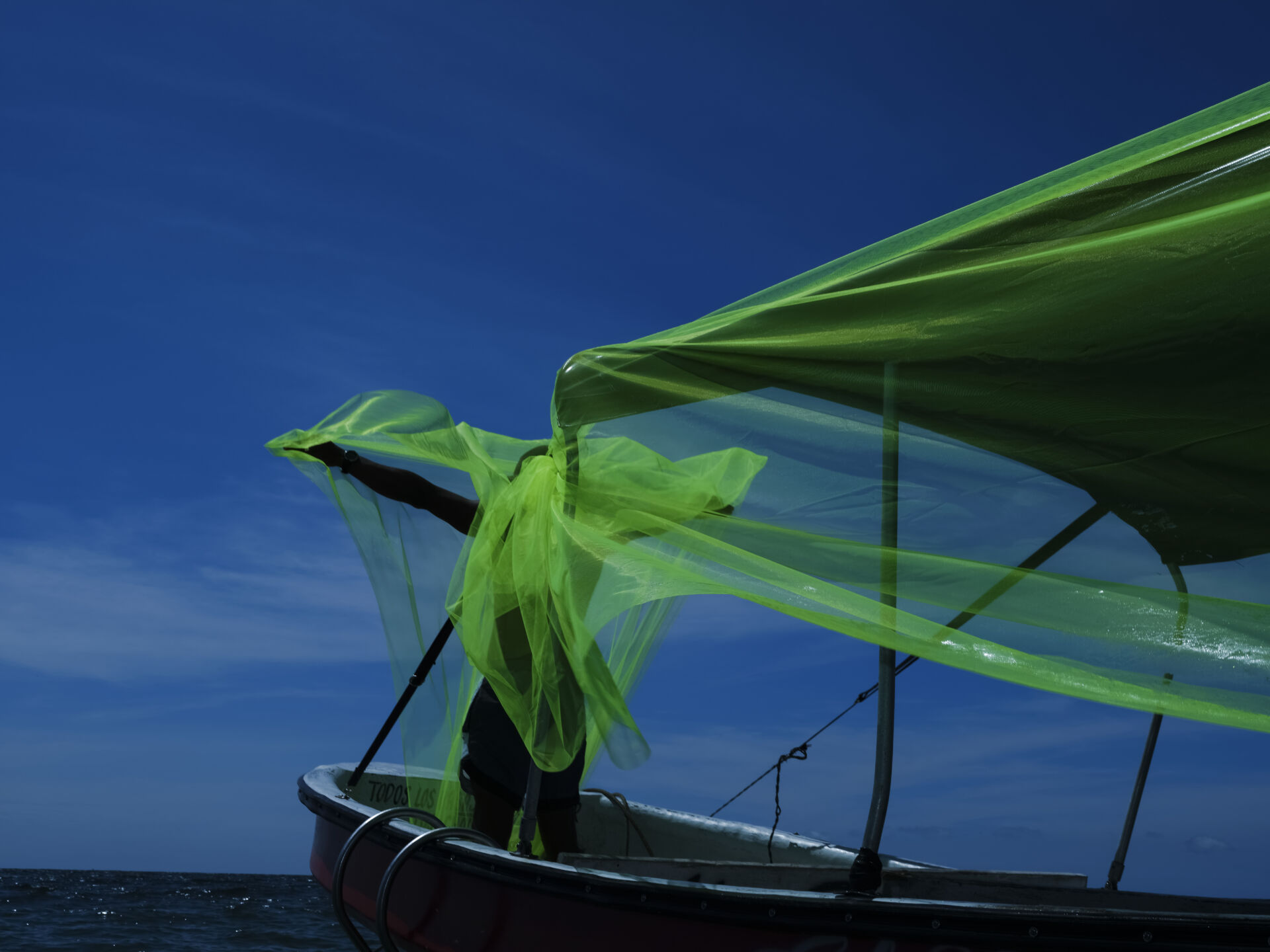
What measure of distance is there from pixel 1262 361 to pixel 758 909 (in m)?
1.99

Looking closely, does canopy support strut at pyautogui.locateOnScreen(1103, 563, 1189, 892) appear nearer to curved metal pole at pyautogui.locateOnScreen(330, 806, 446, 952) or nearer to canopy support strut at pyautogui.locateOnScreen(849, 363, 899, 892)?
canopy support strut at pyautogui.locateOnScreen(849, 363, 899, 892)

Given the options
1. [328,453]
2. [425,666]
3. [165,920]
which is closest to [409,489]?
[328,453]

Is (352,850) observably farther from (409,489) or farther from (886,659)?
(886,659)

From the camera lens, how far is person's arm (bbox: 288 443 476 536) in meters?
4.67

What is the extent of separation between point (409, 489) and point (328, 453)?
567 millimetres

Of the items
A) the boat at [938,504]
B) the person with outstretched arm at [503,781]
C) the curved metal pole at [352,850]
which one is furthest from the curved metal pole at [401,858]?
the person with outstretched arm at [503,781]

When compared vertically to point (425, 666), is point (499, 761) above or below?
below

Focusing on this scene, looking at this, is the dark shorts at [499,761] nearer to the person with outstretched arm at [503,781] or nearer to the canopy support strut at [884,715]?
the person with outstretched arm at [503,781]

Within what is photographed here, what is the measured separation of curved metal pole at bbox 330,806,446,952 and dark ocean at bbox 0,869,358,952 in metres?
1.38

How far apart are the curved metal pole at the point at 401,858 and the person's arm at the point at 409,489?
1.38m

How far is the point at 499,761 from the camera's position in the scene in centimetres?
438

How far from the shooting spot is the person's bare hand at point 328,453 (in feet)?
16.3

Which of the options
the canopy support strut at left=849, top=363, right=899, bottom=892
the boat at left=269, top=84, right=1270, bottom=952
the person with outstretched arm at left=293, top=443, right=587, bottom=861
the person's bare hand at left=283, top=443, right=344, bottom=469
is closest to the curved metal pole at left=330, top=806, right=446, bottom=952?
the person with outstretched arm at left=293, top=443, right=587, bottom=861

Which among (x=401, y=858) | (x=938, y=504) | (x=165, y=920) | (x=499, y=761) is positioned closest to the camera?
(x=938, y=504)
